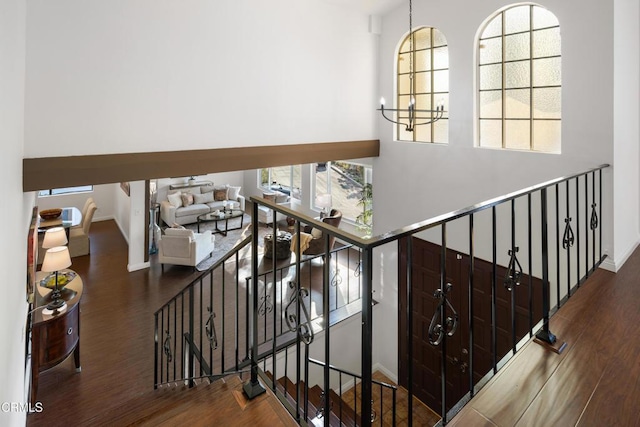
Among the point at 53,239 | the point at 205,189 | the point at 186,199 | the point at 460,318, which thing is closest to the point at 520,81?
the point at 460,318

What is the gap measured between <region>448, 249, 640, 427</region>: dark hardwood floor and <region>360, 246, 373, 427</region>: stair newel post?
616 millimetres

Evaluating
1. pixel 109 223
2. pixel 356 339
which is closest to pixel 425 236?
pixel 356 339

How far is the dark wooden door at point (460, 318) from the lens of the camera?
15.3 feet

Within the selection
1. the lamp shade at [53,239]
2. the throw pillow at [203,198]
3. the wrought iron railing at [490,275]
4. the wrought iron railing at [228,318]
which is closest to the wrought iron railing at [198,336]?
the wrought iron railing at [228,318]

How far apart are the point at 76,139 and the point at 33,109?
15.6 inches

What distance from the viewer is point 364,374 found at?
1146 millimetres

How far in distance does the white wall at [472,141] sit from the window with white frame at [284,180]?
199 inches

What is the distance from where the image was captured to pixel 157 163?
3.98 meters

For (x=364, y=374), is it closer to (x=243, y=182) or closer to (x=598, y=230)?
(x=598, y=230)

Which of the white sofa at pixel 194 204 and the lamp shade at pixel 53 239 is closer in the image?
the lamp shade at pixel 53 239

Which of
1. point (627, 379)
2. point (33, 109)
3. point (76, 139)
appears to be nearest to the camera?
point (627, 379)

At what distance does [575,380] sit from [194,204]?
1127 cm

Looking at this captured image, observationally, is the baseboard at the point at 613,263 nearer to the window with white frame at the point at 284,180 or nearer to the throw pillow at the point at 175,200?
the window with white frame at the point at 284,180

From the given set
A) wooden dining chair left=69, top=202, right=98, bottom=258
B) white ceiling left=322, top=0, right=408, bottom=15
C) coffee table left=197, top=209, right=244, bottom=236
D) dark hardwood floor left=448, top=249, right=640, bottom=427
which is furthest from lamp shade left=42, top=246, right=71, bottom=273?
coffee table left=197, top=209, right=244, bottom=236
